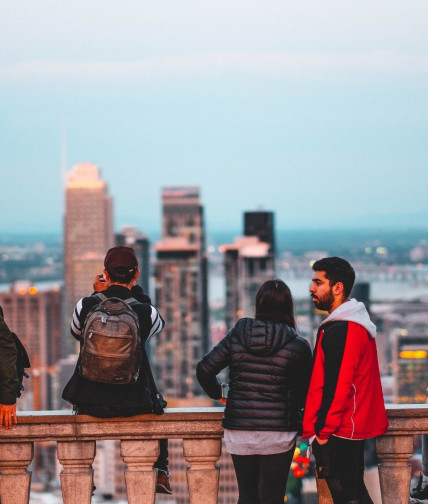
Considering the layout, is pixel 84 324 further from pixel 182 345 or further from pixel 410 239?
pixel 410 239

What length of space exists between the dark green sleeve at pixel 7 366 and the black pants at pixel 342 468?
181cm

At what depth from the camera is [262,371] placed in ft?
22.0

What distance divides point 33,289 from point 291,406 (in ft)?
535

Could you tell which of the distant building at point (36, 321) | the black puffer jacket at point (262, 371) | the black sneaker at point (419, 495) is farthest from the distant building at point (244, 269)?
the black puffer jacket at point (262, 371)

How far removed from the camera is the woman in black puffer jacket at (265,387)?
667 centimetres

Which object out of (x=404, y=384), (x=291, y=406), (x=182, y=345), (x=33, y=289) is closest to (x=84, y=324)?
(x=291, y=406)

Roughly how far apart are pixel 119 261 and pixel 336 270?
4.27ft

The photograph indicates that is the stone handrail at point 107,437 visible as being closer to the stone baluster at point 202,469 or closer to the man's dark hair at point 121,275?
the stone baluster at point 202,469

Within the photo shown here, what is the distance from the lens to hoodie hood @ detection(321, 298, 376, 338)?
6574 millimetres

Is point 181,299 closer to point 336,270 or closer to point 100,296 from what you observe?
point 100,296

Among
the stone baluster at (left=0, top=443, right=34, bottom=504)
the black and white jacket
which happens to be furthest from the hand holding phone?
the stone baluster at (left=0, top=443, right=34, bottom=504)

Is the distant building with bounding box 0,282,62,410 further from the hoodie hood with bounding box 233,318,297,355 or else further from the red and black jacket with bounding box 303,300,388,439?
the red and black jacket with bounding box 303,300,388,439

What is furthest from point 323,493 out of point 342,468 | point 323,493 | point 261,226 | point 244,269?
point 261,226

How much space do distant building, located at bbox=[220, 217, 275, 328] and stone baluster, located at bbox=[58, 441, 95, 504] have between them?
136 meters
